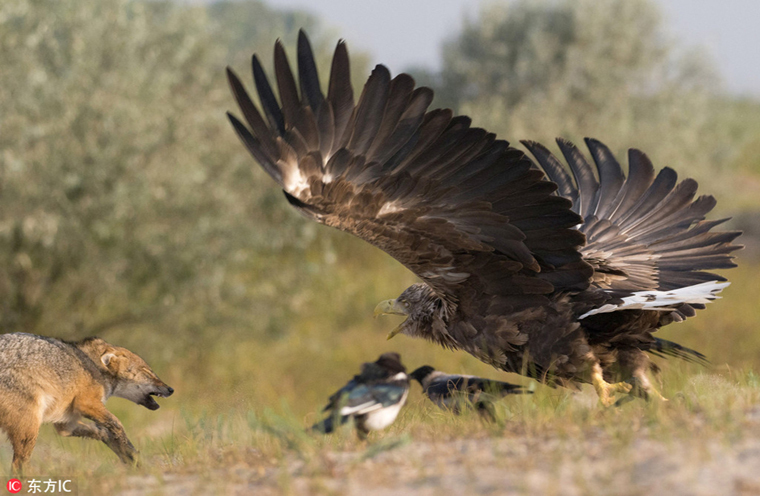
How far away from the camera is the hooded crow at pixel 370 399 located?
349 cm

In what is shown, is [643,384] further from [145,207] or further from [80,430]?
[145,207]

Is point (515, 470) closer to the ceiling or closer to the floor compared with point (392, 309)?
closer to the floor

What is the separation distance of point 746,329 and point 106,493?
13.3m

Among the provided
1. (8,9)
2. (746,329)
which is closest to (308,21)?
(8,9)

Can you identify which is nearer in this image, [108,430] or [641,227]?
[108,430]

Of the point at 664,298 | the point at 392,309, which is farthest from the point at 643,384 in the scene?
the point at 392,309

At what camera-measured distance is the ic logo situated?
3.62 meters

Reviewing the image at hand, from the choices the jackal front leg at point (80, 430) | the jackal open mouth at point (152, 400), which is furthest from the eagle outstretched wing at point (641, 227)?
the jackal front leg at point (80, 430)

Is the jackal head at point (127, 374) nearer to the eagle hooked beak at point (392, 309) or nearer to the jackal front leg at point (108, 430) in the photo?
the jackal front leg at point (108, 430)

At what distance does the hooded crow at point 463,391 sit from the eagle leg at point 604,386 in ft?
1.75

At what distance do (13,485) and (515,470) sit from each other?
2594 mm

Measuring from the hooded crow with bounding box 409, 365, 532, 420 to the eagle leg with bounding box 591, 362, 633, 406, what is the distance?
532 mm

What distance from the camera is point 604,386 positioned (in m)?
4.69

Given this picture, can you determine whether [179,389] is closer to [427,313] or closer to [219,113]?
[219,113]
